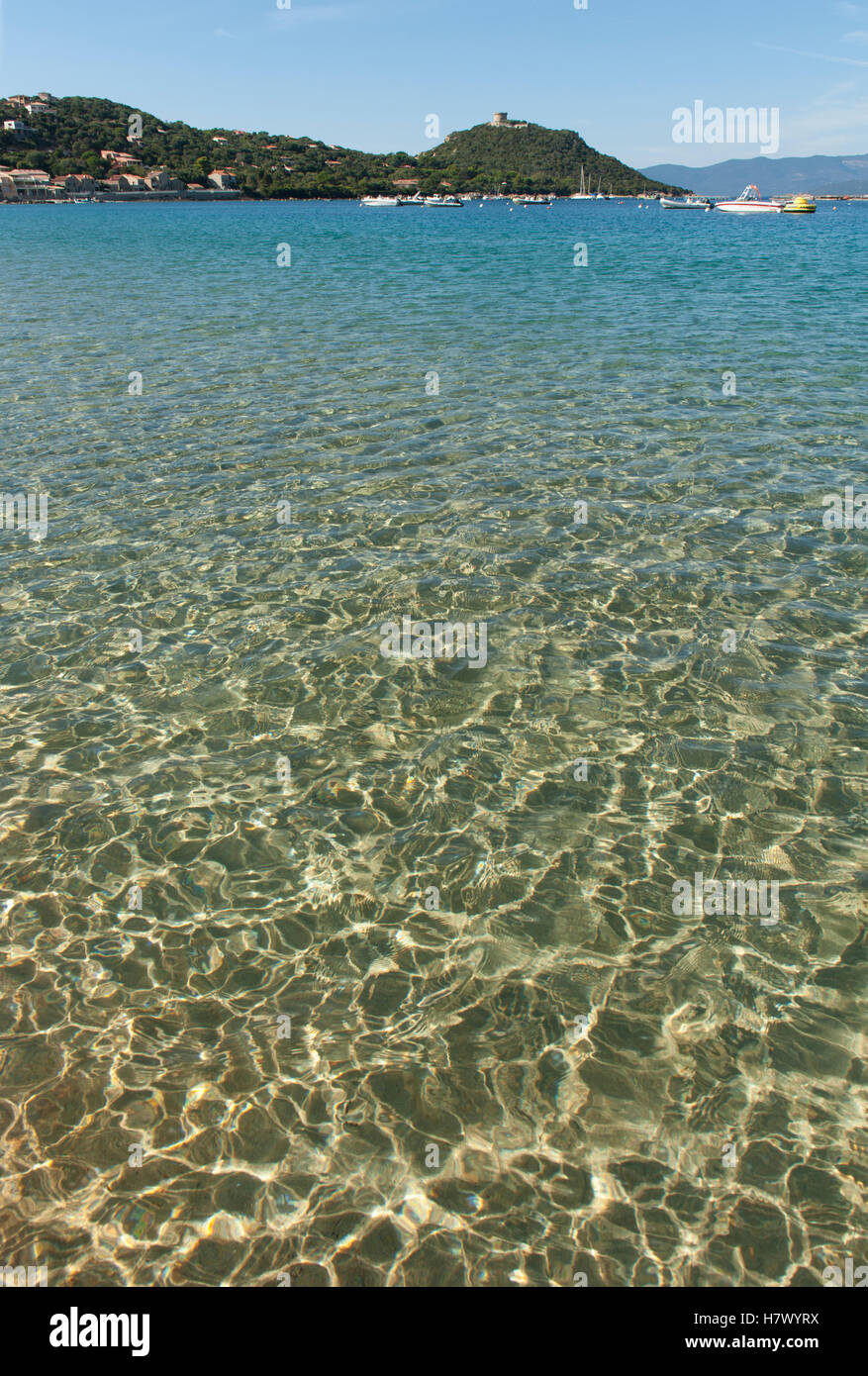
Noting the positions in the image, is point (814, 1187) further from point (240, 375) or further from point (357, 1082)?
point (240, 375)

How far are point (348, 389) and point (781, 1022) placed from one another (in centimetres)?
2251

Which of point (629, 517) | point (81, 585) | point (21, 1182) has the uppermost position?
point (629, 517)

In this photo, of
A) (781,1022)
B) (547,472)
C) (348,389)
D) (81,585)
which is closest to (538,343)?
(348,389)

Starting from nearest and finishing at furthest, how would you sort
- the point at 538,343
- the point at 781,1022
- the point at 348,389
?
the point at 781,1022 < the point at 348,389 < the point at 538,343

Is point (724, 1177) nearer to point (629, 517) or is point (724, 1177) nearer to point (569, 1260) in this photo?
point (569, 1260)

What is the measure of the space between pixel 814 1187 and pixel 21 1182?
534 centimetres

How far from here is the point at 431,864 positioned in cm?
812

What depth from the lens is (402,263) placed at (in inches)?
2549

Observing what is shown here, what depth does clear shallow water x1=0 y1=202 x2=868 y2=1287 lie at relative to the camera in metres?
5.48

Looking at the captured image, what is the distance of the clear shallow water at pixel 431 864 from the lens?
5477 millimetres
